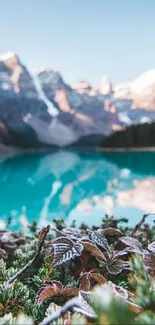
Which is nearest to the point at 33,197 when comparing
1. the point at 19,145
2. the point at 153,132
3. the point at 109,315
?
the point at 109,315

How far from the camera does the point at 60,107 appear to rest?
337ft

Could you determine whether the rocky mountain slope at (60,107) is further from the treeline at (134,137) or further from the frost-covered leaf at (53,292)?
the frost-covered leaf at (53,292)

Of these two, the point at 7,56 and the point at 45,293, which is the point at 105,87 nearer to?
the point at 7,56

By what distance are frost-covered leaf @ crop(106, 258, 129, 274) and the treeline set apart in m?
45.7

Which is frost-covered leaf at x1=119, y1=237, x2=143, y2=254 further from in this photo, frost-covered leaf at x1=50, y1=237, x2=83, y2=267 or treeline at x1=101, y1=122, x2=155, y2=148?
treeline at x1=101, y1=122, x2=155, y2=148

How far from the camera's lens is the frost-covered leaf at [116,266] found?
0.74m

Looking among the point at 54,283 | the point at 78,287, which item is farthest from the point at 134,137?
the point at 54,283

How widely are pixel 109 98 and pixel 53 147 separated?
52.4 meters

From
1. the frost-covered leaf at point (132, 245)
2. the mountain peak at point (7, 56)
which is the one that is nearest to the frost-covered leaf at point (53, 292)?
the frost-covered leaf at point (132, 245)

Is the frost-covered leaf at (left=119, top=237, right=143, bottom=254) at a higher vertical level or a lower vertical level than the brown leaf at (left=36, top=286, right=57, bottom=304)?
higher

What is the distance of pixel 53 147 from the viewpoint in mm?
71688

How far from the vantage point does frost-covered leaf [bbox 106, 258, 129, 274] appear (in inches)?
29.3

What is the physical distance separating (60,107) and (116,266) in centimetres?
10396

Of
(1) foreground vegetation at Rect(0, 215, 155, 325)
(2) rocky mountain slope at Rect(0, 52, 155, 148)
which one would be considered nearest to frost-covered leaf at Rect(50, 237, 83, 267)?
(1) foreground vegetation at Rect(0, 215, 155, 325)
